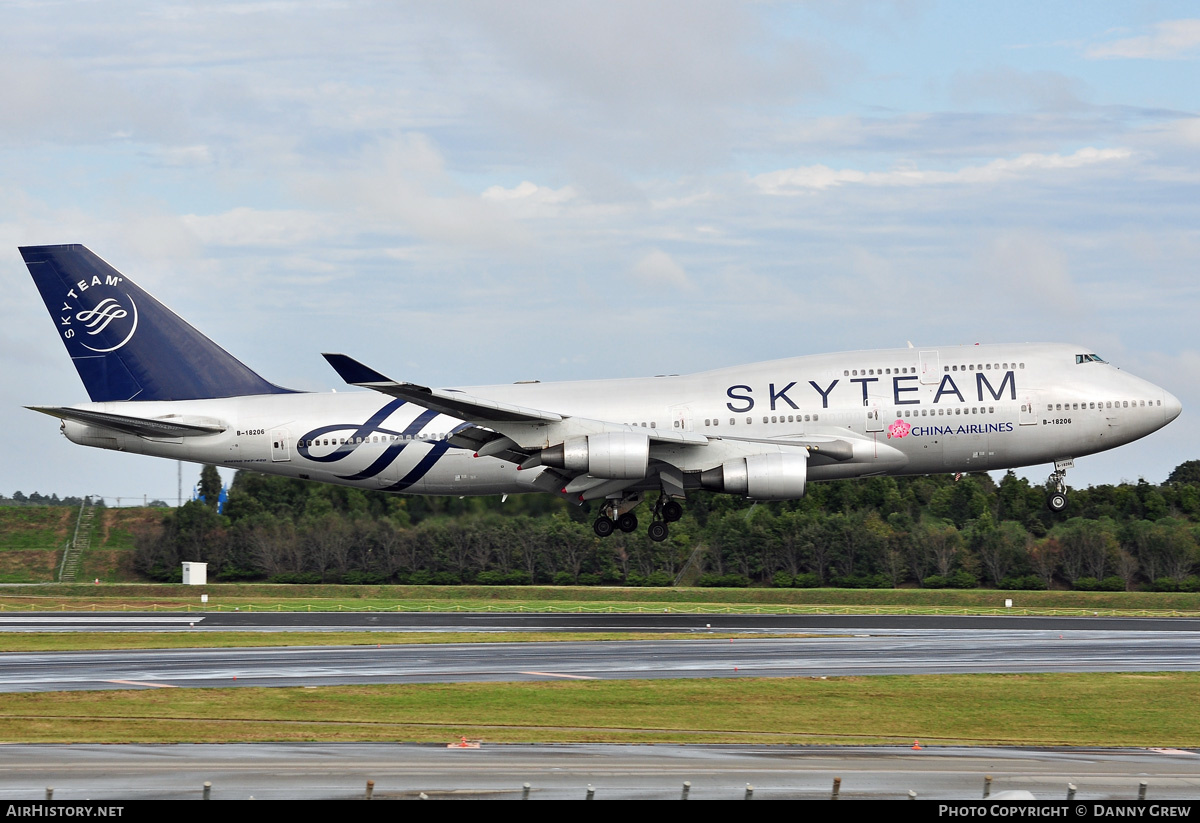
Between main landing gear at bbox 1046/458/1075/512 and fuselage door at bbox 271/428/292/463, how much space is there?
2795 centimetres

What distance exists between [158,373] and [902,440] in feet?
92.7

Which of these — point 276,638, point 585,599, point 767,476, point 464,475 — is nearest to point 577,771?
point 767,476

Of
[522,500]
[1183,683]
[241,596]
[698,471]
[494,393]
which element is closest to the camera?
[1183,683]

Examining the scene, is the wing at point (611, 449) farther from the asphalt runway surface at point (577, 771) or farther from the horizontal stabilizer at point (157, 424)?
the asphalt runway surface at point (577, 771)

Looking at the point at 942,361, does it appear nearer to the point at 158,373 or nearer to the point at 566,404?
the point at 566,404

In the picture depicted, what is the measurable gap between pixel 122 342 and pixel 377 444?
37.8 ft

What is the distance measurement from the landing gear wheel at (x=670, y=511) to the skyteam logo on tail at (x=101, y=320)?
21.9 m

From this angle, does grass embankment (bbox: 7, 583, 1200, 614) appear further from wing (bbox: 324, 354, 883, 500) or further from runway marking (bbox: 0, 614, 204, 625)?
wing (bbox: 324, 354, 883, 500)

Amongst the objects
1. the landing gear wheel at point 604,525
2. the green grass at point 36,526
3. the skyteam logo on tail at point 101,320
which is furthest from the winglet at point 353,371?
the green grass at point 36,526

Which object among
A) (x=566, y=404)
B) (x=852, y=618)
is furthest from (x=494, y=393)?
(x=852, y=618)

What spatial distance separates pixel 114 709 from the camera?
3166 cm

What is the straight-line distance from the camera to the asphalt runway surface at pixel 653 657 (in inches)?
1462

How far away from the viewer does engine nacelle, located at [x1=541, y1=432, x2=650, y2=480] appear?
43.7 m
